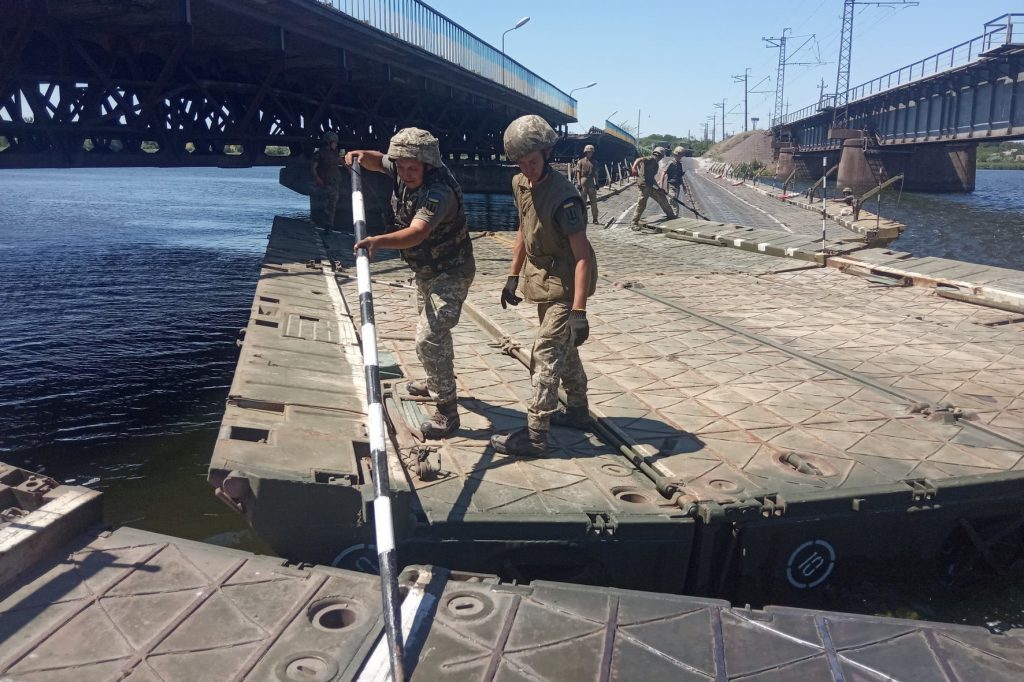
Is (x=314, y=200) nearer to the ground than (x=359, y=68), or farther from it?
nearer to the ground

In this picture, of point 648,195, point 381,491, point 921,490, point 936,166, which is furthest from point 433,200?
point 936,166

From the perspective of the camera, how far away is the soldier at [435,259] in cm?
541

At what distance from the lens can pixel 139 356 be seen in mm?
12508

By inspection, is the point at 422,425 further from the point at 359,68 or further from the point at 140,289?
the point at 359,68

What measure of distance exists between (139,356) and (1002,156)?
564ft

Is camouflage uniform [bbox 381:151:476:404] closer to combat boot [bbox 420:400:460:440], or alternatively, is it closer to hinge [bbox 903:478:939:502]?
combat boot [bbox 420:400:460:440]

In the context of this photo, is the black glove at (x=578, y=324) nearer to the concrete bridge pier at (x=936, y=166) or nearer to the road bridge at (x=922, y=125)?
the road bridge at (x=922, y=125)

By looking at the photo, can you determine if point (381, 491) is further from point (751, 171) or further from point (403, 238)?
point (751, 171)

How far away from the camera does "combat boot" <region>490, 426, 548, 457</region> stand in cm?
545

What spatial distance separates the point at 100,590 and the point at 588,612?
7.60 feet

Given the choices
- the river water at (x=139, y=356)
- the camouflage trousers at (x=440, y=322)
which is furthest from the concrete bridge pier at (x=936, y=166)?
the camouflage trousers at (x=440, y=322)

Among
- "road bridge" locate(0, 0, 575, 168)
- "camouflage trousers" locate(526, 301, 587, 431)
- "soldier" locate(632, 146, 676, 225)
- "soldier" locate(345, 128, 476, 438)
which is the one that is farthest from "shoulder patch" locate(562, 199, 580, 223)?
"soldier" locate(632, 146, 676, 225)

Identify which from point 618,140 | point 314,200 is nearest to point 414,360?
point 314,200

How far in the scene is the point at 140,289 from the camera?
17.6 m
